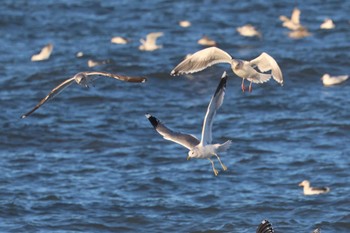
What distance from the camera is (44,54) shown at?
23.8m

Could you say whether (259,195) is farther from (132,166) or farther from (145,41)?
(145,41)

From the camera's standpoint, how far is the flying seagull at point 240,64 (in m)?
12.2

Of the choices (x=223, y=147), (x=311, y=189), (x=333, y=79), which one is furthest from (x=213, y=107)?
(x=333, y=79)

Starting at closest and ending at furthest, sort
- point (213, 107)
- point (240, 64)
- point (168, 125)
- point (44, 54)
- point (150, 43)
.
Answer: point (213, 107), point (240, 64), point (168, 125), point (44, 54), point (150, 43)

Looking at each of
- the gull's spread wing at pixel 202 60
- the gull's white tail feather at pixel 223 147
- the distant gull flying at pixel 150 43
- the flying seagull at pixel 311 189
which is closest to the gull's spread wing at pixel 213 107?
the gull's white tail feather at pixel 223 147

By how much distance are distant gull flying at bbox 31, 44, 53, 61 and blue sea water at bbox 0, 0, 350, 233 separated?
0.14m

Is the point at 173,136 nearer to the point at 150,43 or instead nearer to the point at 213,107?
the point at 213,107

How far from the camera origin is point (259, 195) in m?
15.9

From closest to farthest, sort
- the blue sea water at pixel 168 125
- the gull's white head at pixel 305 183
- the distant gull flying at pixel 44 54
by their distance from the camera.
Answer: the blue sea water at pixel 168 125 < the gull's white head at pixel 305 183 < the distant gull flying at pixel 44 54

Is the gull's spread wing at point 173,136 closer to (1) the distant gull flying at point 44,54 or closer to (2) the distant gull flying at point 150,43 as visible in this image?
(1) the distant gull flying at point 44,54

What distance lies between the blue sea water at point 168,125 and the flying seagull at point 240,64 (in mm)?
2737

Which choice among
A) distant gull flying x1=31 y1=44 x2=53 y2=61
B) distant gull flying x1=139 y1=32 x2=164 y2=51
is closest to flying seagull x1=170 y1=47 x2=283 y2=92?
distant gull flying x1=31 y1=44 x2=53 y2=61

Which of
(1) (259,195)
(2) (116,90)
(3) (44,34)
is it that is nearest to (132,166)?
(1) (259,195)

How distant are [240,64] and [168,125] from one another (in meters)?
7.40
